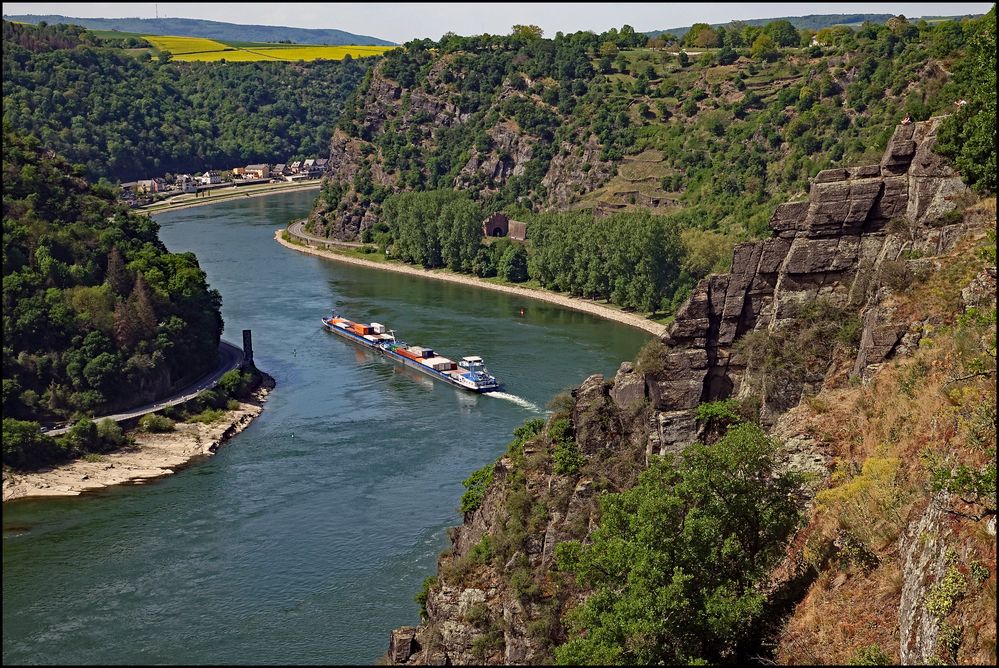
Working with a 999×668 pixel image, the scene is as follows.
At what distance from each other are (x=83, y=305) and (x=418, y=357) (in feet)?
65.8

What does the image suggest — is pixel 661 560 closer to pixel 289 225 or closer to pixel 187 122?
pixel 289 225

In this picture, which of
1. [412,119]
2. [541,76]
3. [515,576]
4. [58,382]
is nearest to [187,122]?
[412,119]

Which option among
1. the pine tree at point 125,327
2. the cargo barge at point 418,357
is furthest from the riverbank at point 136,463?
the cargo barge at point 418,357

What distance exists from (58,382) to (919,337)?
49.8 metres

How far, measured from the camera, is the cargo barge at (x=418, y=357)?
70250mm

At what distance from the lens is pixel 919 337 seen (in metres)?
27.2

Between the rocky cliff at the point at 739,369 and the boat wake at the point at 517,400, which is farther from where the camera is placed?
the boat wake at the point at 517,400

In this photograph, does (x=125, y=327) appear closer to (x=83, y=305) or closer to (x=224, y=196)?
(x=83, y=305)

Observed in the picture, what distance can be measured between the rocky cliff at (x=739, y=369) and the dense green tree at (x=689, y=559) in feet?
9.35

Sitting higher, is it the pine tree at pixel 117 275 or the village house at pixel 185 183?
the pine tree at pixel 117 275

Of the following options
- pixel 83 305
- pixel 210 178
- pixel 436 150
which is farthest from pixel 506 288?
pixel 210 178

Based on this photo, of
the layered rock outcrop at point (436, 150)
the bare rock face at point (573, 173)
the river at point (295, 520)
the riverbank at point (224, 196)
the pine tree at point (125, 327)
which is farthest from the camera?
the riverbank at point (224, 196)

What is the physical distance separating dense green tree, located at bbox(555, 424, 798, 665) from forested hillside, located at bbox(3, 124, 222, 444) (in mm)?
42731

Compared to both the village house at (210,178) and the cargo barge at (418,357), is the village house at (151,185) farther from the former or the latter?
the cargo barge at (418,357)
